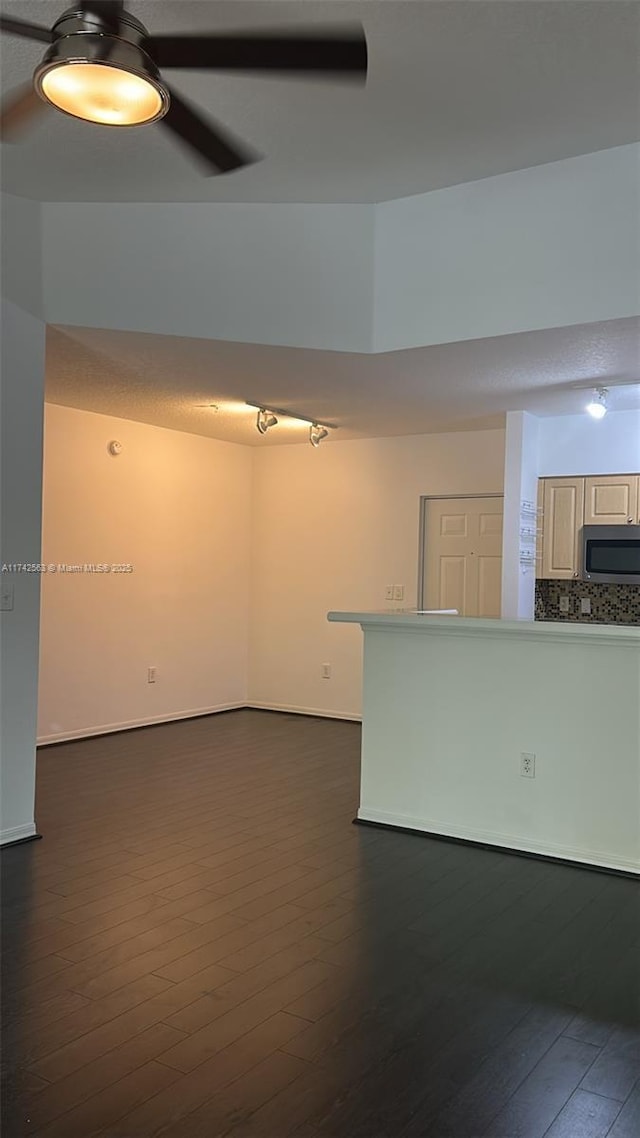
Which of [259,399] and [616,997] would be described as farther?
[259,399]

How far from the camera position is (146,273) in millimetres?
4102

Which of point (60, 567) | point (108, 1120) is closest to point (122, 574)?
point (60, 567)

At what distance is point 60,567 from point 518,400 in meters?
3.37

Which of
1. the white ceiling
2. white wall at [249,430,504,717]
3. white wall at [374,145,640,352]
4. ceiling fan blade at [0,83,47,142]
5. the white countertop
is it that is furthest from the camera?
white wall at [249,430,504,717]

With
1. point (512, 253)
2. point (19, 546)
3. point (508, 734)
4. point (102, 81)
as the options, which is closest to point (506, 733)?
point (508, 734)

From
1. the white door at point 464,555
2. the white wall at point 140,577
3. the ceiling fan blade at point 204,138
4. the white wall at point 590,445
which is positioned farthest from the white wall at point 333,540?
the ceiling fan blade at point 204,138

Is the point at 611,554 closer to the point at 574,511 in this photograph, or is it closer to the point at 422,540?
the point at 574,511

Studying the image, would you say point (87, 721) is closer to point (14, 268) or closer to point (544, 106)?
point (14, 268)

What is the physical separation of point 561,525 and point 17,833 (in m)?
4.01

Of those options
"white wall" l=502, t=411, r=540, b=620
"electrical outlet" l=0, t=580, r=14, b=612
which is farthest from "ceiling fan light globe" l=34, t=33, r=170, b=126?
"white wall" l=502, t=411, r=540, b=620

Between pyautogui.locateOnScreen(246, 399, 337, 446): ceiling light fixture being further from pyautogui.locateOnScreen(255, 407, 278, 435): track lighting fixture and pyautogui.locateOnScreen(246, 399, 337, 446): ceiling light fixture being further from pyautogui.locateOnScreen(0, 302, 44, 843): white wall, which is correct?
pyautogui.locateOnScreen(0, 302, 44, 843): white wall

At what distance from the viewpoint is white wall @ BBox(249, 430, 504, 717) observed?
7105 millimetres

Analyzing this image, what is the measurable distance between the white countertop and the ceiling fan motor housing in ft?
9.03

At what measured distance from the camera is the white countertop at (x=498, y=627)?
380 cm
